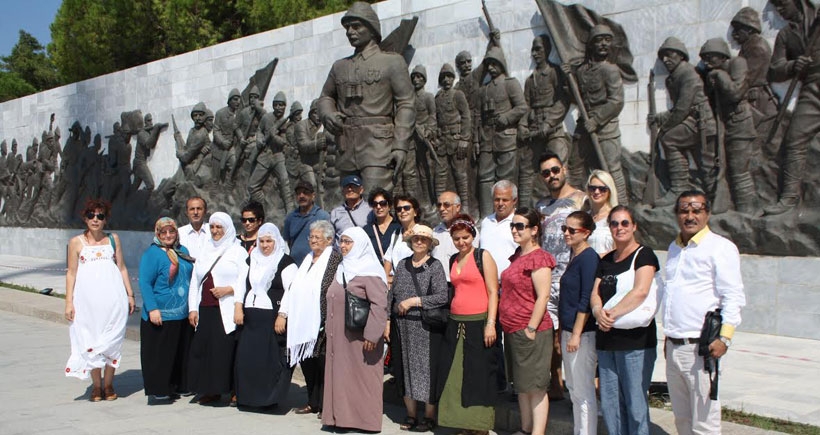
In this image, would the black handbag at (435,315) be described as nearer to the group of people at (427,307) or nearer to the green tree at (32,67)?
the group of people at (427,307)

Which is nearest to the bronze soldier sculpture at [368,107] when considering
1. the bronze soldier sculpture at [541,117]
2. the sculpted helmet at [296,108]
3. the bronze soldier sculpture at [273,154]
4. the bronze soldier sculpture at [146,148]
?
the bronze soldier sculpture at [541,117]

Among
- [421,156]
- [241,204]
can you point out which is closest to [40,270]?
[241,204]

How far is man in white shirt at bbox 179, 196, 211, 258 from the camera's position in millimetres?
6023

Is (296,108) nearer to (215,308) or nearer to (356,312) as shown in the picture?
(215,308)

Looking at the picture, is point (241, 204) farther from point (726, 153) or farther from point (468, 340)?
point (468, 340)

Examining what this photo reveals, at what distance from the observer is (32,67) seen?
1467 inches

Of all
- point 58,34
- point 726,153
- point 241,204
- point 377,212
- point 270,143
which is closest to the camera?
point 377,212

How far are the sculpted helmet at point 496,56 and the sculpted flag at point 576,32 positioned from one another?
65cm

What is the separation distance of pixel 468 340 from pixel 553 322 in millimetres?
498

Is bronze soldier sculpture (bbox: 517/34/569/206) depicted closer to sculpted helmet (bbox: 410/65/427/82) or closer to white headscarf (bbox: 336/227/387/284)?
sculpted helmet (bbox: 410/65/427/82)

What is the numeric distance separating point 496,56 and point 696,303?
6008 mm

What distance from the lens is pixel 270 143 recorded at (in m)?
12.5

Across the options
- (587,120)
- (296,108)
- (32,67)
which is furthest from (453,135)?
(32,67)

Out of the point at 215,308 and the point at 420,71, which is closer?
the point at 215,308
